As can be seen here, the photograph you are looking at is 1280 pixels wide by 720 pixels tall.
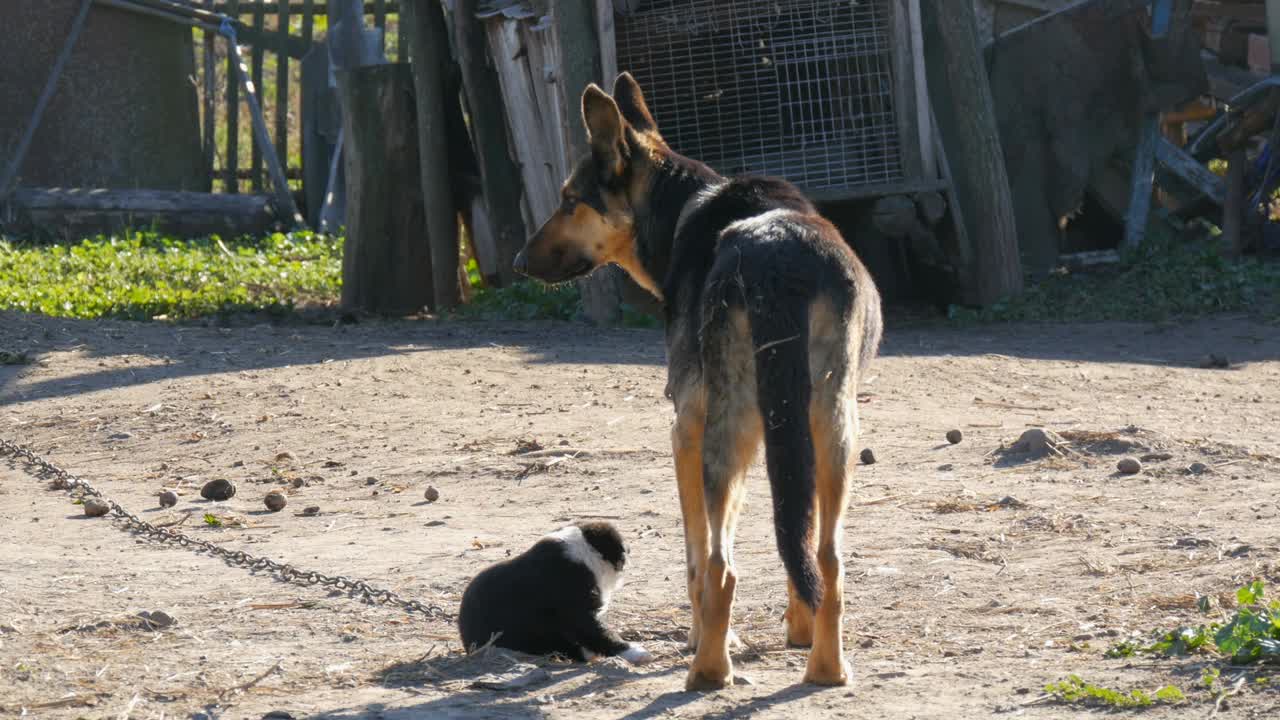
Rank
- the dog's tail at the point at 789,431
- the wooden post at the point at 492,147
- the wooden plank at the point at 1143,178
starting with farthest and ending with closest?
the wooden plank at the point at 1143,178 → the wooden post at the point at 492,147 → the dog's tail at the point at 789,431

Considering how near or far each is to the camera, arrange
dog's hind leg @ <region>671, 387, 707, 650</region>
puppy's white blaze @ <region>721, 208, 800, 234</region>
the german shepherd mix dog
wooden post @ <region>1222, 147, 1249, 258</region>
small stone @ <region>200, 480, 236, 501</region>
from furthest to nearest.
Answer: wooden post @ <region>1222, 147, 1249, 258</region> < small stone @ <region>200, 480, 236, 501</region> < dog's hind leg @ <region>671, 387, 707, 650</region> < puppy's white blaze @ <region>721, 208, 800, 234</region> < the german shepherd mix dog

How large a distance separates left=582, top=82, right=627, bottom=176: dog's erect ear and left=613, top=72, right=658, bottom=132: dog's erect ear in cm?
42

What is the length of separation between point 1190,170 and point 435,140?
6.42m

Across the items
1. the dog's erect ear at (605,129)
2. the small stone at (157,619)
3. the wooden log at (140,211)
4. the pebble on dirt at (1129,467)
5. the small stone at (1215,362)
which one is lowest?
the small stone at (1215,362)

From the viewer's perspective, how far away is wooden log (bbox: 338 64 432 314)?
11250mm

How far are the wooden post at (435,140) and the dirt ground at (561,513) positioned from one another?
0.85 metres

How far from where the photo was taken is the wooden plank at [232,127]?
15891mm

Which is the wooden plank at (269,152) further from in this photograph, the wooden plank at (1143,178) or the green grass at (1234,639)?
the green grass at (1234,639)

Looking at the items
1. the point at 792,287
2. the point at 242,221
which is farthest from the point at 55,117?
the point at 792,287

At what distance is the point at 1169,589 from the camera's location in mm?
4477

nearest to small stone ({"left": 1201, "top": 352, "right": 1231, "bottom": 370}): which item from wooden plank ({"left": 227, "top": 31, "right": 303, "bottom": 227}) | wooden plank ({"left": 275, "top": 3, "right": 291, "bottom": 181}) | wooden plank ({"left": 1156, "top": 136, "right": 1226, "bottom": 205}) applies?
wooden plank ({"left": 1156, "top": 136, "right": 1226, "bottom": 205})

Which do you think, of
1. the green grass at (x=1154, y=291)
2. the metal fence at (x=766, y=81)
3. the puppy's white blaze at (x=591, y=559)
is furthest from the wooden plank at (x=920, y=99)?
the puppy's white blaze at (x=591, y=559)

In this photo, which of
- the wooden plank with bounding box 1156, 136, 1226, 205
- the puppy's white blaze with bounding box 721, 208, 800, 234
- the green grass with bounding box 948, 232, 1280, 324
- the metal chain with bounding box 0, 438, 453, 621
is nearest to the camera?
the puppy's white blaze with bounding box 721, 208, 800, 234

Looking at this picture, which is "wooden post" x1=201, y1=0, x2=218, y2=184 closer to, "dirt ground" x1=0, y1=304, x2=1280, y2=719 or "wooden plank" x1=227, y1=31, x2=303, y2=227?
"wooden plank" x1=227, y1=31, x2=303, y2=227
